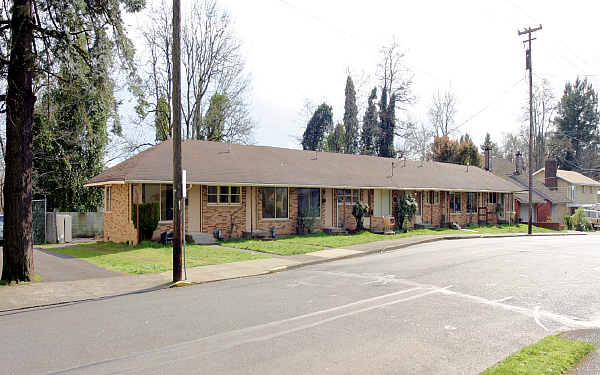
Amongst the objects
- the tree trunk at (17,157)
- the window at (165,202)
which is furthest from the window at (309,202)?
the tree trunk at (17,157)

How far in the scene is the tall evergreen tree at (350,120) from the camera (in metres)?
51.2

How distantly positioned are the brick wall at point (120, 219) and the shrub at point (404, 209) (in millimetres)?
15665

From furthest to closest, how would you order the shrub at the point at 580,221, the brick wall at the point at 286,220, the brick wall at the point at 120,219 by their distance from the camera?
1. the shrub at the point at 580,221
2. the brick wall at the point at 286,220
3. the brick wall at the point at 120,219

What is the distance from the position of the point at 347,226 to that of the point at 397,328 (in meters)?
19.2

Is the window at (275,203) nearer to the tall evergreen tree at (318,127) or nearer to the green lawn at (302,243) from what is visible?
the green lawn at (302,243)

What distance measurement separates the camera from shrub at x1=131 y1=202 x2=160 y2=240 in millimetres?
19484

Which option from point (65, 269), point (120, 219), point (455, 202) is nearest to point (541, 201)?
point (455, 202)

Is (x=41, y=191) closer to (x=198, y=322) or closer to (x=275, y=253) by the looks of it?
(x=275, y=253)

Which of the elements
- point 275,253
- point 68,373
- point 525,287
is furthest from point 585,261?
point 68,373

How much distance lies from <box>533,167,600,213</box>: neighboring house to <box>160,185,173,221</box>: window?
148 ft

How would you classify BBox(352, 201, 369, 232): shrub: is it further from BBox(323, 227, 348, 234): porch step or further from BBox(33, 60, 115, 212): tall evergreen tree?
BBox(33, 60, 115, 212): tall evergreen tree

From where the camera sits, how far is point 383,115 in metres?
50.5

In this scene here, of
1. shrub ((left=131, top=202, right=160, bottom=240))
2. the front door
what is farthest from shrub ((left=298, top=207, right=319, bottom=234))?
shrub ((left=131, top=202, right=160, bottom=240))

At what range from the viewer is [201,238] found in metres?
20.5
